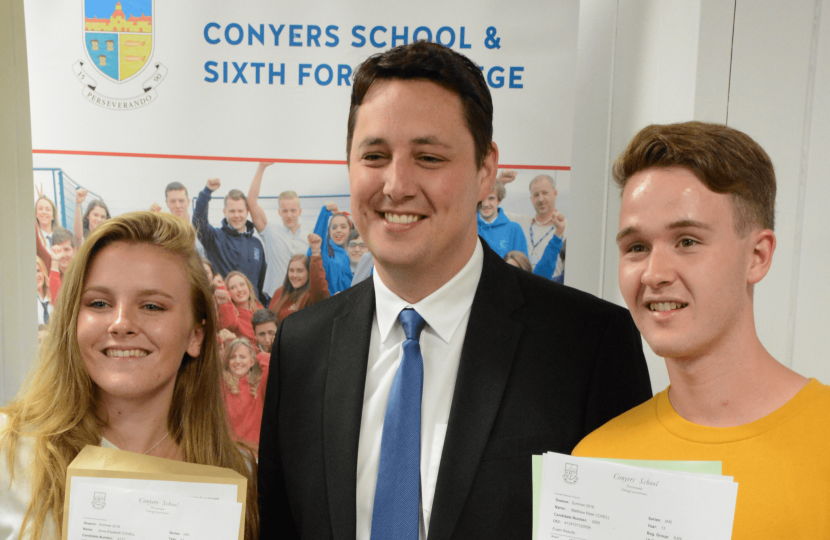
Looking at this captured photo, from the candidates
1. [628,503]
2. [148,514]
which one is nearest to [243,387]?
[148,514]

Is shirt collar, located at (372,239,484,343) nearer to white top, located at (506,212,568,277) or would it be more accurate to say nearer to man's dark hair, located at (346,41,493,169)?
man's dark hair, located at (346,41,493,169)

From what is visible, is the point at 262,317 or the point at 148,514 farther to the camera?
the point at 262,317

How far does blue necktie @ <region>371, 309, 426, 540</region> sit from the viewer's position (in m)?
1.62

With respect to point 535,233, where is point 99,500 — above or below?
below

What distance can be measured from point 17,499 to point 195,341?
61 centimetres

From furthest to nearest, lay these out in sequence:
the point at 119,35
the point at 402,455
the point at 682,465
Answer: the point at 119,35 → the point at 402,455 → the point at 682,465

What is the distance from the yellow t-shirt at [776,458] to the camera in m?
1.18

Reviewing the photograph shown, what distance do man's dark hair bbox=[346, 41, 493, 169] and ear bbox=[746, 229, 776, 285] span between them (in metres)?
0.80

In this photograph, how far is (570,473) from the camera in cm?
125

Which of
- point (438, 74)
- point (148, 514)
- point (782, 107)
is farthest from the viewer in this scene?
point (782, 107)

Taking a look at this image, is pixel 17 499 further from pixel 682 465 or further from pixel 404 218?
pixel 682 465

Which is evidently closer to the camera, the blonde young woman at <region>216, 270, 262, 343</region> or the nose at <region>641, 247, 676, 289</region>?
the nose at <region>641, 247, 676, 289</region>

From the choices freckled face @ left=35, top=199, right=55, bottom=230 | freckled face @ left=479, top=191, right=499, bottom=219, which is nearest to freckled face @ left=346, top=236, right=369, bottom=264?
freckled face @ left=479, top=191, right=499, bottom=219

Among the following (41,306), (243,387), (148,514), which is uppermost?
(41,306)
